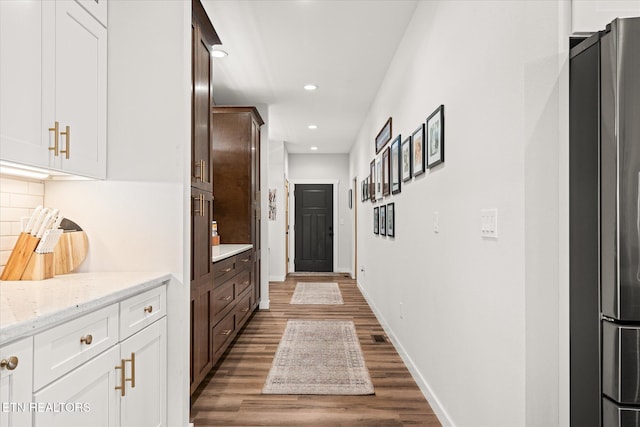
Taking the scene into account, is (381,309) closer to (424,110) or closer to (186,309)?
(424,110)

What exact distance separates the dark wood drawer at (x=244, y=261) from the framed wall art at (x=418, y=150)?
1.86 m

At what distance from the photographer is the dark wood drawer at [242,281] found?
4.08 metres

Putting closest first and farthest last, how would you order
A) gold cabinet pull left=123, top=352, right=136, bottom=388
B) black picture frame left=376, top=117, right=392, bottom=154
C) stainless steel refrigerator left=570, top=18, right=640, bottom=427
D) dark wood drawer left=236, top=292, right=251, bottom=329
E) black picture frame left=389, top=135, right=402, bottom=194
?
stainless steel refrigerator left=570, top=18, right=640, bottom=427 < gold cabinet pull left=123, top=352, right=136, bottom=388 < black picture frame left=389, top=135, right=402, bottom=194 < dark wood drawer left=236, top=292, right=251, bottom=329 < black picture frame left=376, top=117, right=392, bottom=154

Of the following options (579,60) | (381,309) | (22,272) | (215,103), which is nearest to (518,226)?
(579,60)

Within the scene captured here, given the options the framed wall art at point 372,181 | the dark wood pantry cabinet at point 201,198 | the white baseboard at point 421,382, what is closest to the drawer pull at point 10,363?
the dark wood pantry cabinet at point 201,198

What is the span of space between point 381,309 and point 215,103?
3284 mm

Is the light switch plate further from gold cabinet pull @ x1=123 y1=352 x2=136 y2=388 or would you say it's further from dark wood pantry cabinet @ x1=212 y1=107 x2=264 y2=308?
dark wood pantry cabinet @ x1=212 y1=107 x2=264 y2=308

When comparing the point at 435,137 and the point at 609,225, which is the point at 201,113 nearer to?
the point at 435,137

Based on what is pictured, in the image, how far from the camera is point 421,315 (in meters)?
2.95

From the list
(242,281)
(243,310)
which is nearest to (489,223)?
(242,281)

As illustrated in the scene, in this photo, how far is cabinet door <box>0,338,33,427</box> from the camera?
1049 mm

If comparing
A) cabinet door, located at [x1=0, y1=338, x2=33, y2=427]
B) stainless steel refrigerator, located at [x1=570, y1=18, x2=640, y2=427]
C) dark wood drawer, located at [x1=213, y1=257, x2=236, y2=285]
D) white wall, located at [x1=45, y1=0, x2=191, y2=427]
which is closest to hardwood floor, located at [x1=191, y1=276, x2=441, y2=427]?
white wall, located at [x1=45, y1=0, x2=191, y2=427]

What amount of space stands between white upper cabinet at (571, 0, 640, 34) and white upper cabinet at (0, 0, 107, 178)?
73.2 inches

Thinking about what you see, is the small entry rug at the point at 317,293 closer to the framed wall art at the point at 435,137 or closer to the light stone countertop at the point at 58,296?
the framed wall art at the point at 435,137
